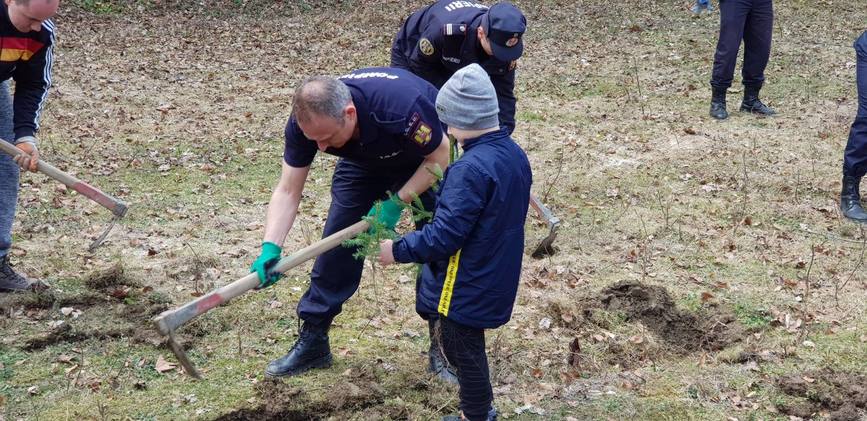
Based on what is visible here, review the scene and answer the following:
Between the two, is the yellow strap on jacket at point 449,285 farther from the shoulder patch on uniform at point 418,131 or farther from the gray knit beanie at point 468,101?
the shoulder patch on uniform at point 418,131

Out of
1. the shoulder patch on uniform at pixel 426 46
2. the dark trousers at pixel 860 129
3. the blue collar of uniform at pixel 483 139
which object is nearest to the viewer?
the blue collar of uniform at pixel 483 139

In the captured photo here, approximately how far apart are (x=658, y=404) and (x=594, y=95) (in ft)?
22.6

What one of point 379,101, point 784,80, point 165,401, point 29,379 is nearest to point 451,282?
point 379,101

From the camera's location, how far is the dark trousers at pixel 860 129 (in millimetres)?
6293

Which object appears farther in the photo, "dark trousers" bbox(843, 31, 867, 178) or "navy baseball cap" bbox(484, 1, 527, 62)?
"dark trousers" bbox(843, 31, 867, 178)

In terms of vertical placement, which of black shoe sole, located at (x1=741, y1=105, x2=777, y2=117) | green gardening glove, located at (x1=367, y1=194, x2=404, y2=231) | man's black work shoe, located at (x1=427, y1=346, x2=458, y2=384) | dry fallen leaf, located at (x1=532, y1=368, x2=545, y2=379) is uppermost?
green gardening glove, located at (x1=367, y1=194, x2=404, y2=231)

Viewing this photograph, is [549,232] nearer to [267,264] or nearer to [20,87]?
[267,264]

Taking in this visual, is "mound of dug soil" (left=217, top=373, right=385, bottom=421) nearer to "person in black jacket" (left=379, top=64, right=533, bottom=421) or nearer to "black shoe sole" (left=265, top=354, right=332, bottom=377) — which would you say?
"black shoe sole" (left=265, top=354, right=332, bottom=377)

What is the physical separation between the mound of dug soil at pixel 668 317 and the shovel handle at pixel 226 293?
208cm

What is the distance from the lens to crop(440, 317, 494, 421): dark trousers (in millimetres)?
3525

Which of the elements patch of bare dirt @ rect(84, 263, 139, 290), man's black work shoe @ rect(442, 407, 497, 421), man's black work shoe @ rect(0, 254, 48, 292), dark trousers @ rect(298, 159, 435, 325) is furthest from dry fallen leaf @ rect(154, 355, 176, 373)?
man's black work shoe @ rect(442, 407, 497, 421)

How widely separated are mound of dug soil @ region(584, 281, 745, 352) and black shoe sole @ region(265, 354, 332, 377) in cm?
171

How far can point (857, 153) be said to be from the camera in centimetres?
641

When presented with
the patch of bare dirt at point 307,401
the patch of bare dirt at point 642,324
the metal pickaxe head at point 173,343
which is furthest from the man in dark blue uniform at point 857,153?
the metal pickaxe head at point 173,343
